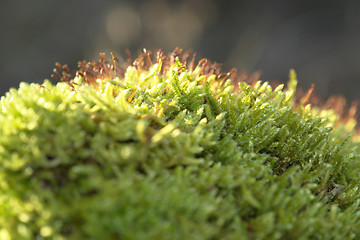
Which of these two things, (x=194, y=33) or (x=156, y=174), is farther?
(x=194, y=33)

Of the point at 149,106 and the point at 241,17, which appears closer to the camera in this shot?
the point at 149,106

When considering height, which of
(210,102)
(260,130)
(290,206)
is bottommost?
(290,206)

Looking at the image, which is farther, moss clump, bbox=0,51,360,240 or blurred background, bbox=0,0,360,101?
blurred background, bbox=0,0,360,101

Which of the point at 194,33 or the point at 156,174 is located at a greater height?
the point at 194,33

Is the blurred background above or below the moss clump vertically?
above

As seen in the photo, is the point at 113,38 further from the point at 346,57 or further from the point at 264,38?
the point at 346,57

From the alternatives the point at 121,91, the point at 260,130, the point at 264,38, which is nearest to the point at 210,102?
A: the point at 260,130
